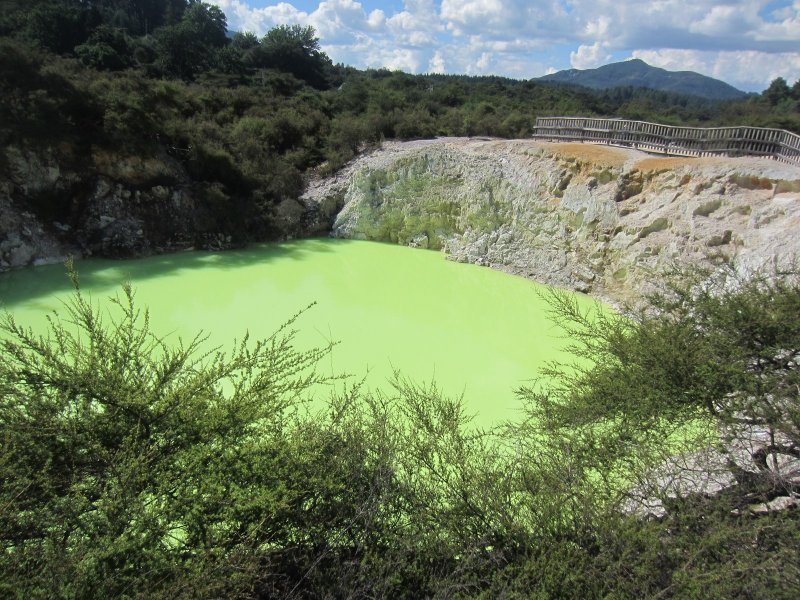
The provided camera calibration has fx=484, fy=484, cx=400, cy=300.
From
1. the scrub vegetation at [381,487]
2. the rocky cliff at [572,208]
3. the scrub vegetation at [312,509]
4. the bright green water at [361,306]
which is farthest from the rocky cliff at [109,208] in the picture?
the scrub vegetation at [312,509]

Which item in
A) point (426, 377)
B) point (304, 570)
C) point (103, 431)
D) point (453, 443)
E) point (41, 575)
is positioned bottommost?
point (426, 377)

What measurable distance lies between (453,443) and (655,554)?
2.20m

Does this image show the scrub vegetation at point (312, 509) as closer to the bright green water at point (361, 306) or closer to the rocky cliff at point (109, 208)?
the bright green water at point (361, 306)

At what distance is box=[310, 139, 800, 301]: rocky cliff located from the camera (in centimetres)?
1292

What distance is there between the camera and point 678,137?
52.1ft

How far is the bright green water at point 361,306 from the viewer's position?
10273 millimetres

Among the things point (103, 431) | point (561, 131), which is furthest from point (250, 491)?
point (561, 131)

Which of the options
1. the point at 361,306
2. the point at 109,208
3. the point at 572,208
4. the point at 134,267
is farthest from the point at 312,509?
the point at 109,208

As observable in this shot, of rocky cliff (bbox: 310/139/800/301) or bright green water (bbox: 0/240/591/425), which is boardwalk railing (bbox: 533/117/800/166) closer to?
rocky cliff (bbox: 310/139/800/301)

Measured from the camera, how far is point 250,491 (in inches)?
177

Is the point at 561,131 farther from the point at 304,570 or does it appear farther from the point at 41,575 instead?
the point at 41,575

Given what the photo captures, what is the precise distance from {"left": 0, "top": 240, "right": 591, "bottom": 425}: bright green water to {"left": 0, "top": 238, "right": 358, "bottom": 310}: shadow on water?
0.11ft

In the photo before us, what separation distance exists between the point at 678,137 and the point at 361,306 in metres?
11.9

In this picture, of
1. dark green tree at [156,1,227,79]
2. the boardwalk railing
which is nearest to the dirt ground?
the boardwalk railing
